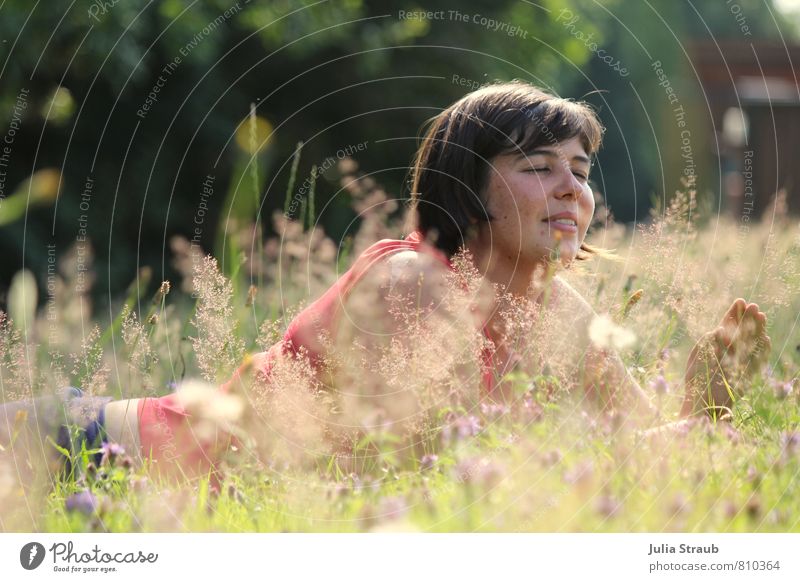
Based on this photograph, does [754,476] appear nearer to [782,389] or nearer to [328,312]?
[782,389]

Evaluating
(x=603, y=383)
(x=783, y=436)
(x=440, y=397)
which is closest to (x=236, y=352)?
(x=440, y=397)

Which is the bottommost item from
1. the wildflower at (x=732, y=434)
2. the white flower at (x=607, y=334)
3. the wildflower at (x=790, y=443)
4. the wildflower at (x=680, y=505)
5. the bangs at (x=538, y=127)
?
the wildflower at (x=680, y=505)

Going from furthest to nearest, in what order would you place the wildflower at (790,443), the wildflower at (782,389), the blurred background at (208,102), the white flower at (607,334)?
the blurred background at (208,102), the wildflower at (782,389), the white flower at (607,334), the wildflower at (790,443)

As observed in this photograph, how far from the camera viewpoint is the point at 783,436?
2.02 m

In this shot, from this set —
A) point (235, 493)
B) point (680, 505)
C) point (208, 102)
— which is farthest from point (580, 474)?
point (208, 102)

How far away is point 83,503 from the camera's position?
189 cm

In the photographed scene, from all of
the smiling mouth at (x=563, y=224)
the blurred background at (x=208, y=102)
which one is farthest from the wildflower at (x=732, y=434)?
the blurred background at (x=208, y=102)

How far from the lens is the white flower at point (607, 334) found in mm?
2064

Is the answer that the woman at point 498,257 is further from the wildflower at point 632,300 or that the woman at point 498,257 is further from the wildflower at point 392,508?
the wildflower at point 392,508

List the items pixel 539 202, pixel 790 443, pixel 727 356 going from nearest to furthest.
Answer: pixel 790 443 < pixel 727 356 < pixel 539 202

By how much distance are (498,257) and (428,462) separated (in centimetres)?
75
